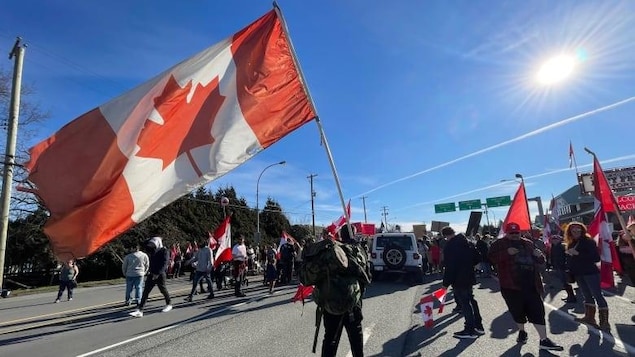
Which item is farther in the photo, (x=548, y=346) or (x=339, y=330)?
(x=548, y=346)

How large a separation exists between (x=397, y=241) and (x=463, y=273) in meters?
9.65

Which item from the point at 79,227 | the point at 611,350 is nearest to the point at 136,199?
the point at 79,227

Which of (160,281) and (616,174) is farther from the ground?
(616,174)

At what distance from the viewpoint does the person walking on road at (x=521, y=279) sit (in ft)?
20.6

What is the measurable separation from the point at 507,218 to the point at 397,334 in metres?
6.75

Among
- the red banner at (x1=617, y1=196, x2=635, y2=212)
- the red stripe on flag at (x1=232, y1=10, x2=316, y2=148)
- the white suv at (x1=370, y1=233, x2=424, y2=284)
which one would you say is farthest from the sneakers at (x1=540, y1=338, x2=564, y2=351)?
the red banner at (x1=617, y1=196, x2=635, y2=212)

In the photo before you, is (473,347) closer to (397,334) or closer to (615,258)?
(397,334)

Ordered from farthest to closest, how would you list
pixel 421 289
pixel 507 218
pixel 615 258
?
pixel 421 289 < pixel 507 218 < pixel 615 258

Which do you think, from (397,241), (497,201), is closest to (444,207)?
(497,201)

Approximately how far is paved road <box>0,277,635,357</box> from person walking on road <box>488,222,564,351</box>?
435 mm

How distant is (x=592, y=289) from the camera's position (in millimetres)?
7434

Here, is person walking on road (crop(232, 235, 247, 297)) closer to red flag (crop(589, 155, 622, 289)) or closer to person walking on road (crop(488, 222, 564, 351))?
person walking on road (crop(488, 222, 564, 351))

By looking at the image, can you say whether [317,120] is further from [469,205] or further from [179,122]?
[469,205]

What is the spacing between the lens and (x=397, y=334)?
24.3ft
